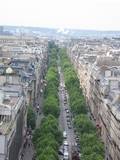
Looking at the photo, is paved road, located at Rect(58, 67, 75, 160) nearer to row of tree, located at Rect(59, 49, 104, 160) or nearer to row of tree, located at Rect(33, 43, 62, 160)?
row of tree, located at Rect(59, 49, 104, 160)

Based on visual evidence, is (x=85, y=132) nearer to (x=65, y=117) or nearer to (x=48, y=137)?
(x=48, y=137)

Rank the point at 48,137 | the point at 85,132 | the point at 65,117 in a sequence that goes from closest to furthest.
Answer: the point at 48,137 < the point at 85,132 < the point at 65,117

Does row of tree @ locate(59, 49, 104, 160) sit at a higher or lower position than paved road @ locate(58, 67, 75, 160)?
higher

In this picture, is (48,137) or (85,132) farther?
(85,132)

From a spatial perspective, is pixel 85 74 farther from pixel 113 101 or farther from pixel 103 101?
pixel 113 101

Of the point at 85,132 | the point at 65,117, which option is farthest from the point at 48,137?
the point at 65,117

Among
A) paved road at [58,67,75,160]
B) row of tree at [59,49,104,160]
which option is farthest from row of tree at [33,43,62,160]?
row of tree at [59,49,104,160]

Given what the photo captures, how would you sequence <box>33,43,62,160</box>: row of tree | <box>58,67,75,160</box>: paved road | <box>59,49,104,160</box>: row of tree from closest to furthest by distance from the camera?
<box>33,43,62,160</box>: row of tree, <box>59,49,104,160</box>: row of tree, <box>58,67,75,160</box>: paved road

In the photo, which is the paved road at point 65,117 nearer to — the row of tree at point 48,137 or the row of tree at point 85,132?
the row of tree at point 85,132

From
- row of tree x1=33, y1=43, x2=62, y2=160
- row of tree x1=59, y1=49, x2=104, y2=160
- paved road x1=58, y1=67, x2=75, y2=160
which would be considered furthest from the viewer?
paved road x1=58, y1=67, x2=75, y2=160

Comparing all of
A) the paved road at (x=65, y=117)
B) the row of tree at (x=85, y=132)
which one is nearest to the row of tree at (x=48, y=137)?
the paved road at (x=65, y=117)

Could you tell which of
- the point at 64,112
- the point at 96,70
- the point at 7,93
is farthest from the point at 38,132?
the point at 96,70
